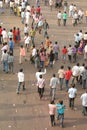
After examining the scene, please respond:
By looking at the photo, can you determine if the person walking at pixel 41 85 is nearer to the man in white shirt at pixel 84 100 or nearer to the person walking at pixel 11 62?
the man in white shirt at pixel 84 100

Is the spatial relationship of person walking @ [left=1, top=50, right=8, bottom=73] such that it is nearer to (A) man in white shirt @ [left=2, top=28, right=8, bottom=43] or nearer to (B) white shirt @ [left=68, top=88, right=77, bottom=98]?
(A) man in white shirt @ [left=2, top=28, right=8, bottom=43]

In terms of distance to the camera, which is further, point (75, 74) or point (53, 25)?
point (53, 25)

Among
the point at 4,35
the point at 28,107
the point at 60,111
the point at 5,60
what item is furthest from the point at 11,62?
the point at 60,111

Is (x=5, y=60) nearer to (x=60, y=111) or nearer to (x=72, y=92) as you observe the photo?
(x=72, y=92)

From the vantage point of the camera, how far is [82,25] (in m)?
33.2

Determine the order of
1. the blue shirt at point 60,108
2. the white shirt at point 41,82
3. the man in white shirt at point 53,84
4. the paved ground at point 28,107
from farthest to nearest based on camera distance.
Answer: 1. the man in white shirt at point 53,84
2. the white shirt at point 41,82
3. the paved ground at point 28,107
4. the blue shirt at point 60,108

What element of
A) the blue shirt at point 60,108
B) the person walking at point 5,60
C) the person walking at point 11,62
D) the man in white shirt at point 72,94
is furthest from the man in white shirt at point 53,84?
the person walking at point 5,60

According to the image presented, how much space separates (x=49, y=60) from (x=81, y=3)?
16831 millimetres

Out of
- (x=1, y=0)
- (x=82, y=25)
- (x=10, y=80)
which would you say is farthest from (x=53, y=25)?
(x=10, y=80)

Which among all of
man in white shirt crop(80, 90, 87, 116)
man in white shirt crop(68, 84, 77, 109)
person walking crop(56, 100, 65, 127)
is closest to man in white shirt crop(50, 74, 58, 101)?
man in white shirt crop(68, 84, 77, 109)

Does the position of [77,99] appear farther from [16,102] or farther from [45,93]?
[16,102]

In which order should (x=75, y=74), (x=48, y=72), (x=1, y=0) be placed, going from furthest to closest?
1. (x=1, y=0)
2. (x=48, y=72)
3. (x=75, y=74)

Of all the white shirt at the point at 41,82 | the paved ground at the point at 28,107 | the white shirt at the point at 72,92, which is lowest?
the paved ground at the point at 28,107

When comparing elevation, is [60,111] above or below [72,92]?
below
